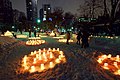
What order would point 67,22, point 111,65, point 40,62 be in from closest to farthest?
1. point 111,65
2. point 40,62
3. point 67,22

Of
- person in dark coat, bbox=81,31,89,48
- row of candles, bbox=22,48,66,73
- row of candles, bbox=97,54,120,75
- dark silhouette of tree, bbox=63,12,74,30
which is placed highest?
dark silhouette of tree, bbox=63,12,74,30

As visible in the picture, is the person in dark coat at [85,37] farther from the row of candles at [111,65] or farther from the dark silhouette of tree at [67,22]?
the dark silhouette of tree at [67,22]

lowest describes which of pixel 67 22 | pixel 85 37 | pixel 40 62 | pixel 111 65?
pixel 111 65

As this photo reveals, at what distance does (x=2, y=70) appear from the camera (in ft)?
34.8

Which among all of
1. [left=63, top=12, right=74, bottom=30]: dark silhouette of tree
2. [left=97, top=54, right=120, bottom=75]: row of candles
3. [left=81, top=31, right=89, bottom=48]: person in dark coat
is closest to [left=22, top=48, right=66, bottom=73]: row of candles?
[left=97, top=54, right=120, bottom=75]: row of candles

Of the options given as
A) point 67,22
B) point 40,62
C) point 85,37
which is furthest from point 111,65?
point 67,22

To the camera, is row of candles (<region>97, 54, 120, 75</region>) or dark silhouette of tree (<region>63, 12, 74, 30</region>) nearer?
row of candles (<region>97, 54, 120, 75</region>)

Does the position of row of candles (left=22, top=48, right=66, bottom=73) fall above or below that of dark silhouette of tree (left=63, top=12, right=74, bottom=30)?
below

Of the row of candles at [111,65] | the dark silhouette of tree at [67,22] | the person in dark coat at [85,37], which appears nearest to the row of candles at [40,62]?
the row of candles at [111,65]

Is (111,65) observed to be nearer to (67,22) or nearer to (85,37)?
(85,37)

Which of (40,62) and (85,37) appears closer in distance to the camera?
(40,62)

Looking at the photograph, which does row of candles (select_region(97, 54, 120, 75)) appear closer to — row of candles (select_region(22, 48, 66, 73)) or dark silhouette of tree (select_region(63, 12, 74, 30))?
row of candles (select_region(22, 48, 66, 73))

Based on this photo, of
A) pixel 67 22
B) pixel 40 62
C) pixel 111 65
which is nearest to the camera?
pixel 111 65


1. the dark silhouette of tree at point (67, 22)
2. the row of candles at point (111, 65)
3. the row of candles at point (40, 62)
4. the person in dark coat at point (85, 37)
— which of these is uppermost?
the dark silhouette of tree at point (67, 22)
